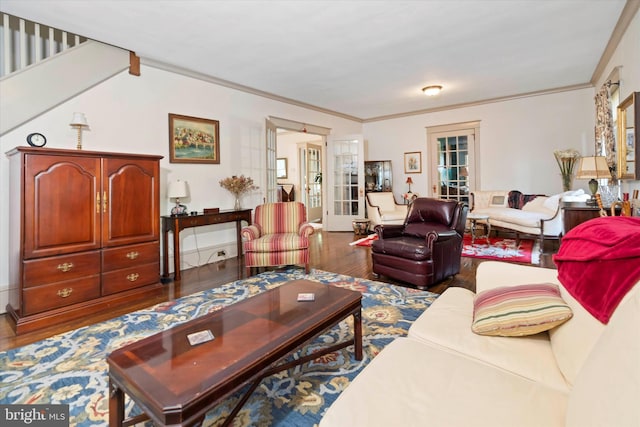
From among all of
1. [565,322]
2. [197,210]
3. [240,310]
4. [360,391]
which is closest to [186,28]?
[197,210]

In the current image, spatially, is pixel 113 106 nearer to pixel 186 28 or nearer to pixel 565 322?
pixel 186 28

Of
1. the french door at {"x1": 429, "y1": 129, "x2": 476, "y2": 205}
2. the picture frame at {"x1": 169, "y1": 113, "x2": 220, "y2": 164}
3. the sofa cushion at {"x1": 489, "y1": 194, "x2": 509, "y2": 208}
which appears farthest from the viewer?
the french door at {"x1": 429, "y1": 129, "x2": 476, "y2": 205}

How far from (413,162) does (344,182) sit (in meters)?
1.69

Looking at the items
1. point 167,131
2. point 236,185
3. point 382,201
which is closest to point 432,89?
point 382,201

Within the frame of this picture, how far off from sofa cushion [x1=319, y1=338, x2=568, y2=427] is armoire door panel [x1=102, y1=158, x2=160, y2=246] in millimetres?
2878

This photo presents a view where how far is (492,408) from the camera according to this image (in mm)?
962

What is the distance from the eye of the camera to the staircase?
291 cm

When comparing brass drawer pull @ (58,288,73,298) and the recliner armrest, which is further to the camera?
the recliner armrest

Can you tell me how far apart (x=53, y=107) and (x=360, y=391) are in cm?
387

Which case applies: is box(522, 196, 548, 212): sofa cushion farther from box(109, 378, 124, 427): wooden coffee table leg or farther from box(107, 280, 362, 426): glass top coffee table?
box(109, 378, 124, 427): wooden coffee table leg

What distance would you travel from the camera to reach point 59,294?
266 cm

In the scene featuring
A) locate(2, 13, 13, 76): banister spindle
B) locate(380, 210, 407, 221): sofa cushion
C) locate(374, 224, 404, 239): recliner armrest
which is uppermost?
locate(2, 13, 13, 76): banister spindle

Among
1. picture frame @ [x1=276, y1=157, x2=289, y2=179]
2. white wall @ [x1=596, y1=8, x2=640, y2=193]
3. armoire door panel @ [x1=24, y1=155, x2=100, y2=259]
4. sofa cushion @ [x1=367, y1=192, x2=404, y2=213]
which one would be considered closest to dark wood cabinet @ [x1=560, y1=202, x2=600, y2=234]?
white wall @ [x1=596, y1=8, x2=640, y2=193]

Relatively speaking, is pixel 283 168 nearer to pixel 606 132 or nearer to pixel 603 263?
pixel 606 132
